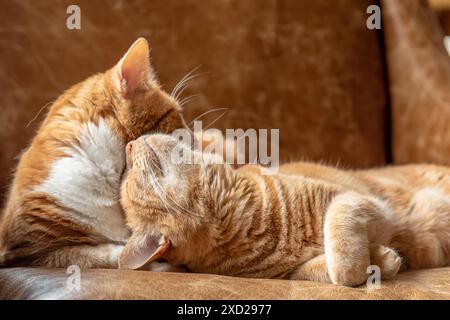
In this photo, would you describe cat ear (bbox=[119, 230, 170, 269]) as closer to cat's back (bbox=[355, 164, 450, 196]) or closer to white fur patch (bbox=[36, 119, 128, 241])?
white fur patch (bbox=[36, 119, 128, 241])

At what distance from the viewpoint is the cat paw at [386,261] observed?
44.1 inches

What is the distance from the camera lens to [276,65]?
6.18 feet

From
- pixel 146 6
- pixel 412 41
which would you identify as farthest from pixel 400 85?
pixel 146 6

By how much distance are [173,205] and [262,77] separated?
760 millimetres

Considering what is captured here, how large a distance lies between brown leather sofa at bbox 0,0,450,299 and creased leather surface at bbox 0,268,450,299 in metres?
0.60

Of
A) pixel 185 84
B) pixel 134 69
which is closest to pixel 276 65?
pixel 185 84

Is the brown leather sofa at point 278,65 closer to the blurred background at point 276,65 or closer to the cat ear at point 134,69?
the blurred background at point 276,65

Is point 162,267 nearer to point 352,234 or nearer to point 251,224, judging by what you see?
point 251,224

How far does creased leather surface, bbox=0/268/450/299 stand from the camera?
36.6 inches

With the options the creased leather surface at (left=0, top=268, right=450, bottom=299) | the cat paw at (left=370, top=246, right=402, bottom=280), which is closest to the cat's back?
the cat paw at (left=370, top=246, right=402, bottom=280)

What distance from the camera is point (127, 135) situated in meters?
1.33
